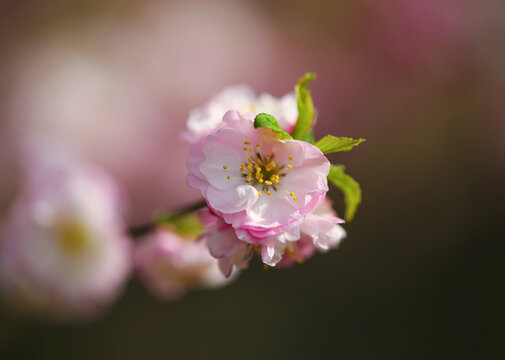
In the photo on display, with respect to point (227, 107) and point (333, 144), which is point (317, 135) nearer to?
point (227, 107)

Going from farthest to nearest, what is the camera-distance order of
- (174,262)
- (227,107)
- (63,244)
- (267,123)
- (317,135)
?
(317,135) < (63,244) < (174,262) < (227,107) < (267,123)

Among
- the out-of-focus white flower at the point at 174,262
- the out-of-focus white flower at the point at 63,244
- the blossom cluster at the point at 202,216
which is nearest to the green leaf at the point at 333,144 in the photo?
the blossom cluster at the point at 202,216

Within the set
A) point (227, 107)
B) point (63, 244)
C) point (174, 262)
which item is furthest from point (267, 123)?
point (63, 244)

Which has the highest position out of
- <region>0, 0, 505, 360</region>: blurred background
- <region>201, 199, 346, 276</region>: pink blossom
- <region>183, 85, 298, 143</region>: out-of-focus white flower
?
<region>183, 85, 298, 143</region>: out-of-focus white flower

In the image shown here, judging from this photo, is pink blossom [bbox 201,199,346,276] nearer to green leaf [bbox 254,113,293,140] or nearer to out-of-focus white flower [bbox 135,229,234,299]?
green leaf [bbox 254,113,293,140]

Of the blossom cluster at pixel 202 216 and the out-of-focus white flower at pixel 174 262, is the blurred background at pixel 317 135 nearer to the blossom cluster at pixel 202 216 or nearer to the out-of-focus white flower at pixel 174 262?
the blossom cluster at pixel 202 216

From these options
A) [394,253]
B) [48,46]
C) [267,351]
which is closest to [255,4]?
[48,46]

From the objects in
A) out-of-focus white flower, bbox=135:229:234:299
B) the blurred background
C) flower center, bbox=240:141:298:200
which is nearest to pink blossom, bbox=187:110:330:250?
flower center, bbox=240:141:298:200
